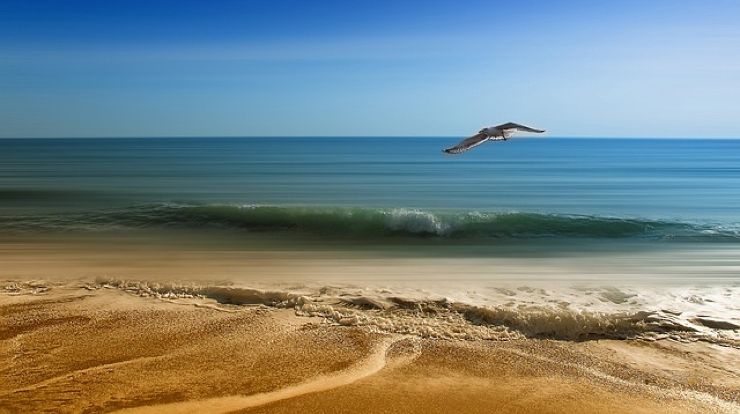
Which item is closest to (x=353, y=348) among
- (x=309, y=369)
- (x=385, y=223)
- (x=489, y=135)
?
(x=309, y=369)

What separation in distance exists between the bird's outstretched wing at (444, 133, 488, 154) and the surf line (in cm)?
281

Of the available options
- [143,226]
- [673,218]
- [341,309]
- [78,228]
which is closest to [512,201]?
[673,218]

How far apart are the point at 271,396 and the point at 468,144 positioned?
4.02 m

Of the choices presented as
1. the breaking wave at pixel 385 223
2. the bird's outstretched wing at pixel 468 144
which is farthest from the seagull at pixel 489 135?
the breaking wave at pixel 385 223

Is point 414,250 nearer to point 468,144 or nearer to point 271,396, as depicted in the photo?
point 468,144

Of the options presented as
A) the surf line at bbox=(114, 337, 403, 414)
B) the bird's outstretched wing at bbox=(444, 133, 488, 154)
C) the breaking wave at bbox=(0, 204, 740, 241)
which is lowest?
the breaking wave at bbox=(0, 204, 740, 241)

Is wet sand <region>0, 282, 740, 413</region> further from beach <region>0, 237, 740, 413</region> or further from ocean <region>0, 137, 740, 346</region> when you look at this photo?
ocean <region>0, 137, 740, 346</region>

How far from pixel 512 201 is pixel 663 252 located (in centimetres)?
1129

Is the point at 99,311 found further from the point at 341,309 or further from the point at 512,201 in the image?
the point at 512,201

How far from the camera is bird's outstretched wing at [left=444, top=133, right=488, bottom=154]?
715 cm

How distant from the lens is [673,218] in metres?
20.7

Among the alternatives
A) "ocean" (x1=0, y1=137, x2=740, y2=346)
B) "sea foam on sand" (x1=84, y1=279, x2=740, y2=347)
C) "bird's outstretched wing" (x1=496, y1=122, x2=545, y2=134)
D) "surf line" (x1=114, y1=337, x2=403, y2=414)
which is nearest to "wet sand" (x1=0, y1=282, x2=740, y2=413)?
"surf line" (x1=114, y1=337, x2=403, y2=414)

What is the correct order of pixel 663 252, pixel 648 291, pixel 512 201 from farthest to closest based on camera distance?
pixel 512 201
pixel 663 252
pixel 648 291

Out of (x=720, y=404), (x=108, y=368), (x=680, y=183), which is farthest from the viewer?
(x=680, y=183)
